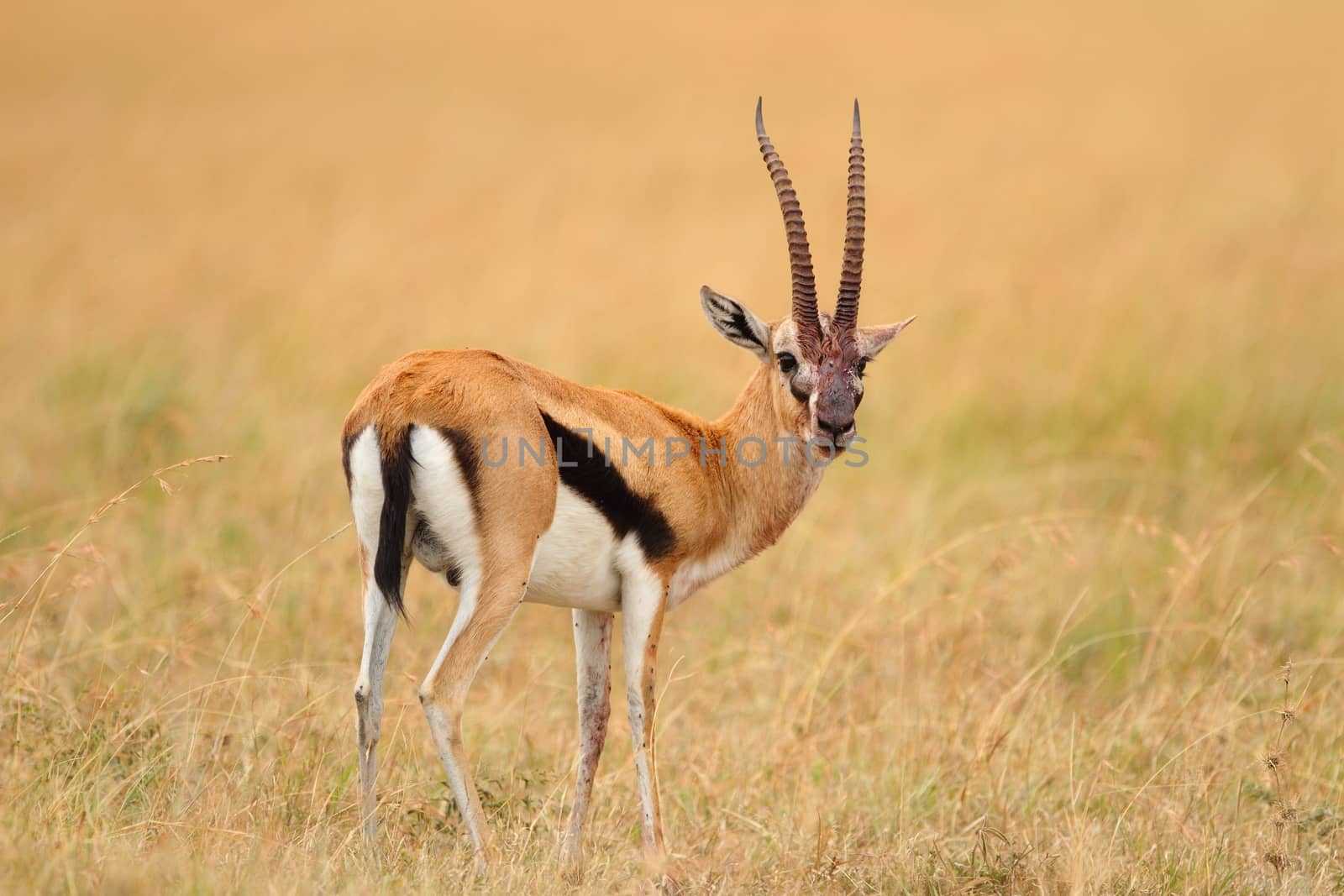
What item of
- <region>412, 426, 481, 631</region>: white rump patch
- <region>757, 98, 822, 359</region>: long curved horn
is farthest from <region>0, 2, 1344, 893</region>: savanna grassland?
<region>757, 98, 822, 359</region>: long curved horn

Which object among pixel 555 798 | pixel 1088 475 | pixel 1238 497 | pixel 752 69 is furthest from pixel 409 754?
pixel 752 69

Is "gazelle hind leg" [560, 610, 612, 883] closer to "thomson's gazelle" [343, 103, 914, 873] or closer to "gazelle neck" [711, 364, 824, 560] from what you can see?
"thomson's gazelle" [343, 103, 914, 873]

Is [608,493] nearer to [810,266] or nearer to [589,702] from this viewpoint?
[589,702]

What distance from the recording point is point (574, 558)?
5.16 m

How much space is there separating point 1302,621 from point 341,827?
5.75 meters

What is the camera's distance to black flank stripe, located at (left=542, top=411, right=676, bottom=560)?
508cm

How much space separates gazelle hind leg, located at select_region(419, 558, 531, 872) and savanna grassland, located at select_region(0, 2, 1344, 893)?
265mm

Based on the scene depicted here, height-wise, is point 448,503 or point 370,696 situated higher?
point 448,503

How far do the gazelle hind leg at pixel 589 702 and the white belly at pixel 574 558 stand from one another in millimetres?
396

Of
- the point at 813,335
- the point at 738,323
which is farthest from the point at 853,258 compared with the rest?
the point at 738,323

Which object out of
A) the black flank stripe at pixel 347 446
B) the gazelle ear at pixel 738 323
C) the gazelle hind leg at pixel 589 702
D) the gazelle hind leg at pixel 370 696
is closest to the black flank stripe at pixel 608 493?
the gazelle hind leg at pixel 589 702

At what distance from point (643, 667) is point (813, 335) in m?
1.49

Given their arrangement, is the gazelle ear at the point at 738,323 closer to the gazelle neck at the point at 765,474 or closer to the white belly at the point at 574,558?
the gazelle neck at the point at 765,474

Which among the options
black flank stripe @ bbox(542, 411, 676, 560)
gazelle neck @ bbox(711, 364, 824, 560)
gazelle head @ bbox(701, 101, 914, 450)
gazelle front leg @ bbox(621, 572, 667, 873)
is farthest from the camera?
gazelle neck @ bbox(711, 364, 824, 560)
